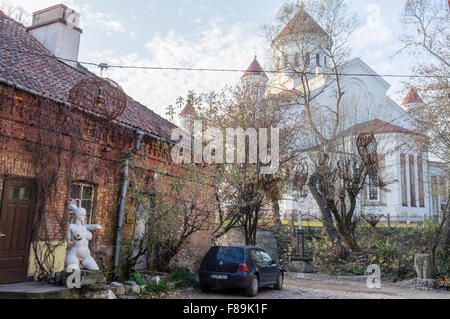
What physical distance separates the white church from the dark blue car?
4974 mm

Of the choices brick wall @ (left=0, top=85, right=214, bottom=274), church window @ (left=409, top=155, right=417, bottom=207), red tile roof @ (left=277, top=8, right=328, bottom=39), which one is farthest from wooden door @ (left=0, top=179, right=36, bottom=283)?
church window @ (left=409, top=155, right=417, bottom=207)

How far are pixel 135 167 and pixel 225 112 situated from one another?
1148cm

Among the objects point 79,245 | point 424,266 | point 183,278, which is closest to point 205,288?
point 183,278

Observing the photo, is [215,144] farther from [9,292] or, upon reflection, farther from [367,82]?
[367,82]

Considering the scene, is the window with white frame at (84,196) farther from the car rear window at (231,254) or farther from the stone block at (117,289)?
the car rear window at (231,254)

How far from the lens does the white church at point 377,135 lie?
66.3 feet

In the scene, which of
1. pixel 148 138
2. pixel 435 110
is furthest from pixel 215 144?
pixel 435 110

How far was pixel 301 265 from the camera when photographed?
18.1 metres

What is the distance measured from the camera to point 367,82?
35125mm

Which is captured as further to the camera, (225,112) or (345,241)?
(225,112)

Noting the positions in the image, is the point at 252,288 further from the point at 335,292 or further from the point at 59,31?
the point at 59,31

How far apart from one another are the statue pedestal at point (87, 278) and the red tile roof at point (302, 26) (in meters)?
18.5

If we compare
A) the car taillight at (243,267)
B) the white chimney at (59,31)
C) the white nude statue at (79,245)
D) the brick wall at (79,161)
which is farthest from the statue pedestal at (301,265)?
the white chimney at (59,31)

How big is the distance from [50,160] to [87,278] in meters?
2.98
